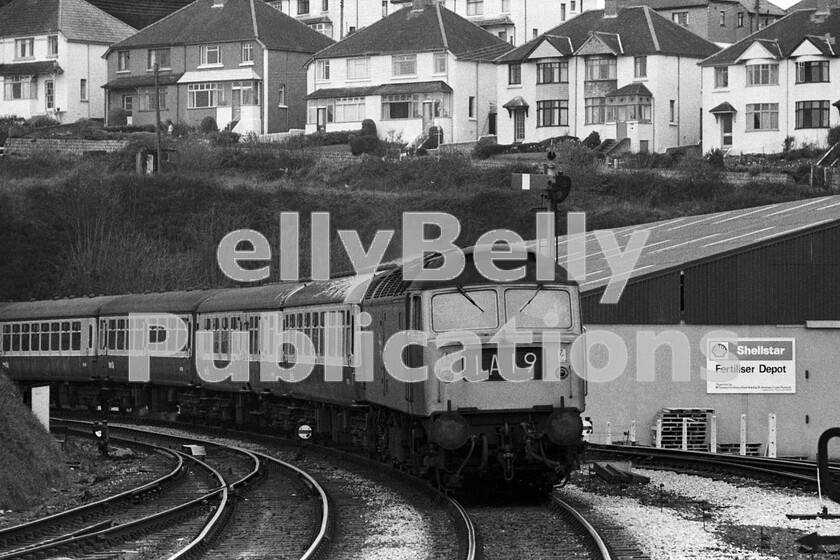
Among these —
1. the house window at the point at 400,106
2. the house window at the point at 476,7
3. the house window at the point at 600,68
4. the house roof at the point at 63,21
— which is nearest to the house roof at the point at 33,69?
the house roof at the point at 63,21

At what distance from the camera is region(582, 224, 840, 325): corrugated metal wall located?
32406 mm

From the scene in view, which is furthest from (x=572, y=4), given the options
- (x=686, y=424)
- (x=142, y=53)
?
(x=686, y=424)

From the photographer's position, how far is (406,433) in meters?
19.8

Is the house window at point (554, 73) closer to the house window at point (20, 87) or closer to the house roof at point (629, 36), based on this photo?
the house roof at point (629, 36)

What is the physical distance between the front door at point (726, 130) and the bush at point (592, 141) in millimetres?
6239


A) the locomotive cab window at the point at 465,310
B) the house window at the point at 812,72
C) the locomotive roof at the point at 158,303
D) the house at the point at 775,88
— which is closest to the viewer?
the locomotive cab window at the point at 465,310

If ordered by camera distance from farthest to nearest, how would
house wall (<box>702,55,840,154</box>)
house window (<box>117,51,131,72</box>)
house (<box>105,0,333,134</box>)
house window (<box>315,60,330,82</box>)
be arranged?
house window (<box>117,51,131,72</box>) → house (<box>105,0,333,134</box>) → house window (<box>315,60,330,82</box>) → house wall (<box>702,55,840,154</box>)

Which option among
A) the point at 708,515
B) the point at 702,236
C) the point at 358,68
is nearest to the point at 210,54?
the point at 358,68

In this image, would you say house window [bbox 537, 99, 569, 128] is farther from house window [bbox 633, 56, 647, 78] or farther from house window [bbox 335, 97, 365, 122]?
house window [bbox 335, 97, 365, 122]

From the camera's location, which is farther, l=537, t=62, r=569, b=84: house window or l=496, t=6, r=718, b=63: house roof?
l=537, t=62, r=569, b=84: house window

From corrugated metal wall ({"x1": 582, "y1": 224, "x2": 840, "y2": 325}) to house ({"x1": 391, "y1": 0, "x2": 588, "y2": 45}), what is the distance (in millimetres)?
67860

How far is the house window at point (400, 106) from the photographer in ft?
279

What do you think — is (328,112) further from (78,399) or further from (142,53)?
(78,399)

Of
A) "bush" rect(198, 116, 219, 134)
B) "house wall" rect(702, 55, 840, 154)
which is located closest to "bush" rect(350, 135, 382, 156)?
"bush" rect(198, 116, 219, 134)
